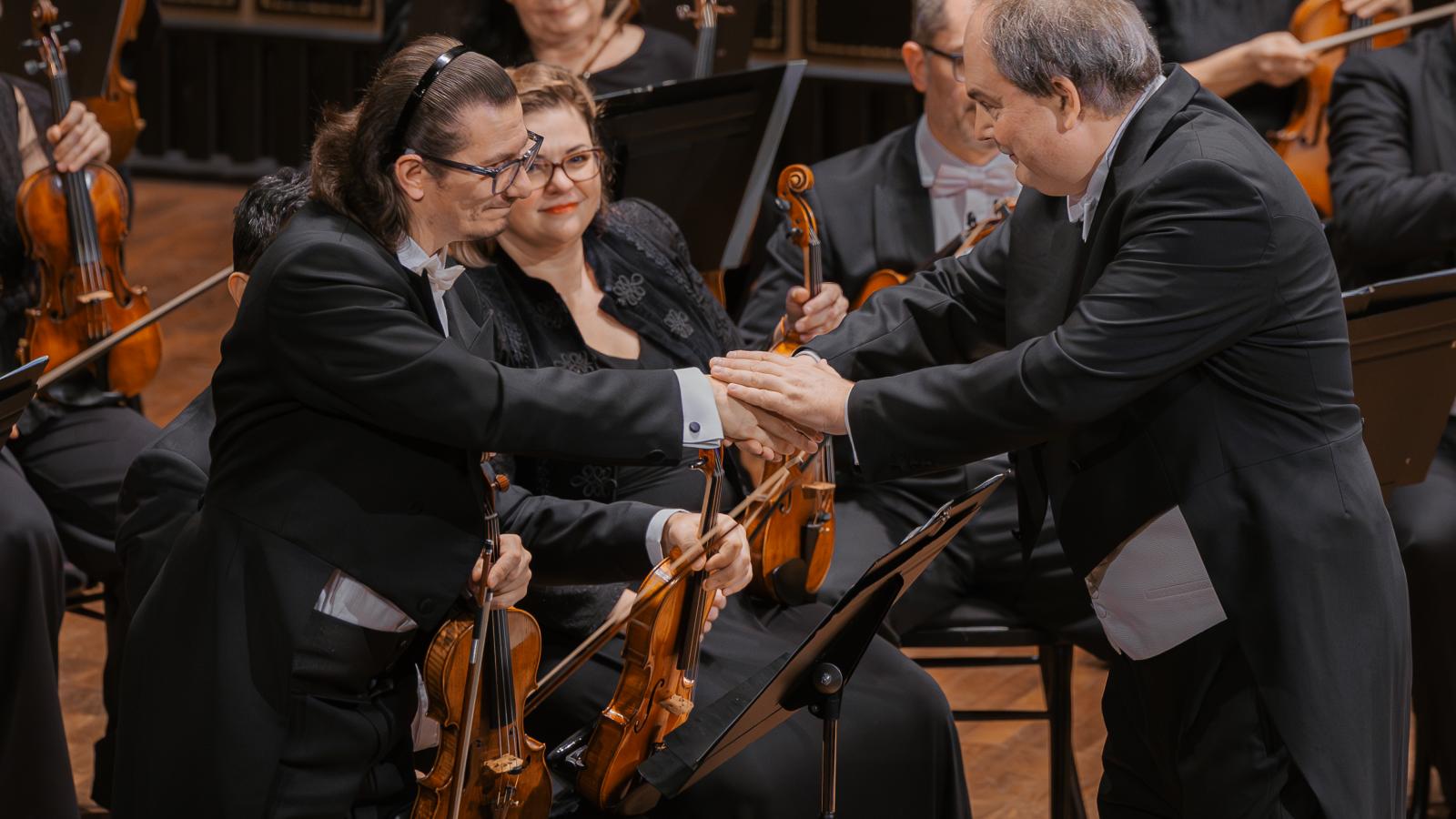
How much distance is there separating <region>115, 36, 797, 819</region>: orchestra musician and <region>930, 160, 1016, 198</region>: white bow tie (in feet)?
4.88

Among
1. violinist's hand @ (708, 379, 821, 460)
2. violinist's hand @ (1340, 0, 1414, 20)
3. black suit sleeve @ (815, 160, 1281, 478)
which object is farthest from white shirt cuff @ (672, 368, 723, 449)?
violinist's hand @ (1340, 0, 1414, 20)

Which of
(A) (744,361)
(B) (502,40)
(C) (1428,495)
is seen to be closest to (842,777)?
(A) (744,361)

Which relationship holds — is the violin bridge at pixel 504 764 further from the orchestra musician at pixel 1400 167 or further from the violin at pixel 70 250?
the orchestra musician at pixel 1400 167

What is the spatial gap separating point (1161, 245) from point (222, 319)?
4.94 metres

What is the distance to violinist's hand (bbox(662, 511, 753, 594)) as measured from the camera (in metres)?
2.42

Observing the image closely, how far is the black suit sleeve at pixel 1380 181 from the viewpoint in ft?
11.4

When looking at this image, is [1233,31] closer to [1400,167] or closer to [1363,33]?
[1363,33]

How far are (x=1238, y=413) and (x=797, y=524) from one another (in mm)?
925

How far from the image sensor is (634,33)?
4.16m

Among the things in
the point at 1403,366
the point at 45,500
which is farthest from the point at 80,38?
the point at 1403,366

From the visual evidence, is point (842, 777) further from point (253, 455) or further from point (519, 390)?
point (253, 455)

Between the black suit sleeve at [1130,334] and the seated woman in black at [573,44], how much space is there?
1716mm

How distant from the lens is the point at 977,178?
3.39m

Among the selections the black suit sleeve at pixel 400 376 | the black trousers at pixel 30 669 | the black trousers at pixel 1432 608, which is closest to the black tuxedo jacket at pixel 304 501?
the black suit sleeve at pixel 400 376
